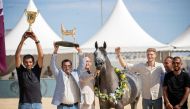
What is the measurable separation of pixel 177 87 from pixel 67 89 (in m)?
1.96

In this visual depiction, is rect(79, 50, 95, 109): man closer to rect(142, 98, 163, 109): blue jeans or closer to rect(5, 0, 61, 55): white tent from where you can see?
rect(142, 98, 163, 109): blue jeans

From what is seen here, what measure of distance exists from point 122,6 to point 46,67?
5.87 meters

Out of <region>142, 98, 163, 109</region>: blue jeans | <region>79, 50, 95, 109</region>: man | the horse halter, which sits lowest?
<region>142, 98, 163, 109</region>: blue jeans

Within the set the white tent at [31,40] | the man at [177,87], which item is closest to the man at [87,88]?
the man at [177,87]

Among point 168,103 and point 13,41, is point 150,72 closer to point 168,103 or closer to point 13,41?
point 168,103

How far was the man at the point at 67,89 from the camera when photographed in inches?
299

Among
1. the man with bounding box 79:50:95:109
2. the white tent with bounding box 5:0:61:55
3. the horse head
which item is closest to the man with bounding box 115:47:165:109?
the horse head

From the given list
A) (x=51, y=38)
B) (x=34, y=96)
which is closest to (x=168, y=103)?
(x=34, y=96)

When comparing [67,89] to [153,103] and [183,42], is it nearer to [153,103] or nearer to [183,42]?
[153,103]

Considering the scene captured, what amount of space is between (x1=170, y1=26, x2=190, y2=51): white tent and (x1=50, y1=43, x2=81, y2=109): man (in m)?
14.7

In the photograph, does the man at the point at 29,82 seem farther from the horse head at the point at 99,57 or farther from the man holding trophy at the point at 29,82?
the horse head at the point at 99,57

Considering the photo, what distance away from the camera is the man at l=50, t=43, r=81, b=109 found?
7.59 metres

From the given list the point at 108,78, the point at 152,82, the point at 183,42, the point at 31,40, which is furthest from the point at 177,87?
the point at 31,40

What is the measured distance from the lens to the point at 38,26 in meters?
25.2
